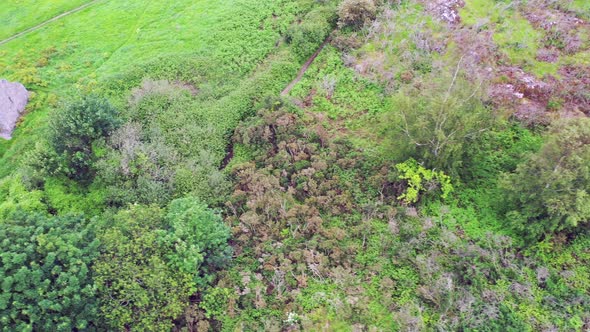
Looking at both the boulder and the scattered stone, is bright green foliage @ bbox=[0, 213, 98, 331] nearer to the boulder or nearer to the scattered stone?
the boulder

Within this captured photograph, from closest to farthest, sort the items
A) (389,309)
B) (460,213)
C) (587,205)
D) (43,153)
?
(587,205), (389,309), (460,213), (43,153)

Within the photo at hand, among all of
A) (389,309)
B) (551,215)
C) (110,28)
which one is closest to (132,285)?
(389,309)

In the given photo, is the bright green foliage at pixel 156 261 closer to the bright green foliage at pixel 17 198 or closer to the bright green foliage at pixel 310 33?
the bright green foliage at pixel 17 198

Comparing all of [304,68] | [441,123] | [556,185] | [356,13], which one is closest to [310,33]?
[304,68]

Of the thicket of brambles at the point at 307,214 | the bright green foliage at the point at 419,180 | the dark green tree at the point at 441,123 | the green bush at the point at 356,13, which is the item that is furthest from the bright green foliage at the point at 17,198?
the green bush at the point at 356,13

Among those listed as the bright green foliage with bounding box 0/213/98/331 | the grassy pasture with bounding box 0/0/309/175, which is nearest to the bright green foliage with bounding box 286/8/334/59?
the grassy pasture with bounding box 0/0/309/175

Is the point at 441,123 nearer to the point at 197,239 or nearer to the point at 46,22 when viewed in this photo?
the point at 197,239

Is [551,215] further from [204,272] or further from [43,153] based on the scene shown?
[43,153]
